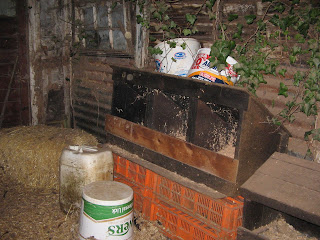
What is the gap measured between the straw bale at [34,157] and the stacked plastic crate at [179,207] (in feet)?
3.50

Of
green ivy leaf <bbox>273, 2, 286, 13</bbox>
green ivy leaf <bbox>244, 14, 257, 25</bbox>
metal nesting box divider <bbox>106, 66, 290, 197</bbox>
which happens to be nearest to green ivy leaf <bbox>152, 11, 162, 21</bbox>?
metal nesting box divider <bbox>106, 66, 290, 197</bbox>

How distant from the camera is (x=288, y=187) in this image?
2531mm

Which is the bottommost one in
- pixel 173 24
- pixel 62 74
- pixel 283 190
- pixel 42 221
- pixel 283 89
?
pixel 42 221

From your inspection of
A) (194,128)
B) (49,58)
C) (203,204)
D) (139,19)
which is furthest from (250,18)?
(49,58)

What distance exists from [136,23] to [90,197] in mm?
2801

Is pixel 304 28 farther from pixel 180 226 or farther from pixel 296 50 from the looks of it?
pixel 180 226

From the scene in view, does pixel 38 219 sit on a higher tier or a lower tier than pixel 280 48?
lower

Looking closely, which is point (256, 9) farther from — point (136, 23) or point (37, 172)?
point (37, 172)

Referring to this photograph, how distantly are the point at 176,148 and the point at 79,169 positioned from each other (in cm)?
118

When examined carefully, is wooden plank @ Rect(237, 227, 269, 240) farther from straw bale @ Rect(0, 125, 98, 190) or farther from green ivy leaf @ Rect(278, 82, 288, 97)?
straw bale @ Rect(0, 125, 98, 190)

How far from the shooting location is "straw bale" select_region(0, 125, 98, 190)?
4.44 meters

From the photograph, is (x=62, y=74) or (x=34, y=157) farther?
(x=62, y=74)

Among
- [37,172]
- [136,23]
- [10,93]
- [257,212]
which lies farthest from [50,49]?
[257,212]

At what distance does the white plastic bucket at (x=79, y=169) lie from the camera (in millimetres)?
3580
